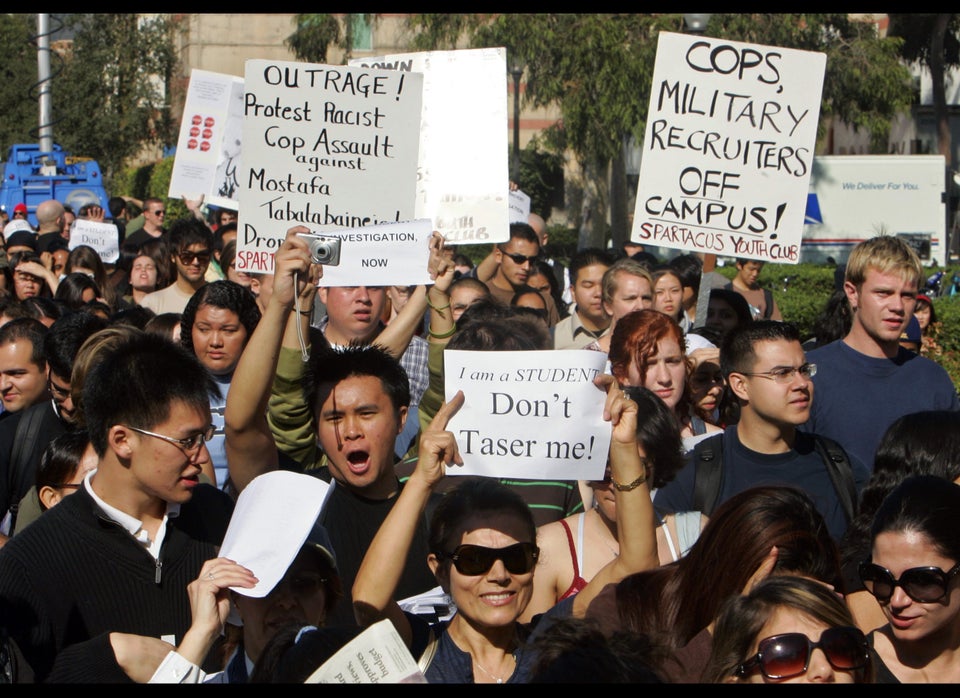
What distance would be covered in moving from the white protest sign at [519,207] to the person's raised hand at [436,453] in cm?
873

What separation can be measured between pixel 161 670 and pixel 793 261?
4899 millimetres

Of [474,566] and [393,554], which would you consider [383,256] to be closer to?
[393,554]

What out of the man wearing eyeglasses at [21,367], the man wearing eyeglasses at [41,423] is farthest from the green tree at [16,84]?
the man wearing eyeglasses at [41,423]

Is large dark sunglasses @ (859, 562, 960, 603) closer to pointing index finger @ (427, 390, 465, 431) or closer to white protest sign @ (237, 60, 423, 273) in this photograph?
pointing index finger @ (427, 390, 465, 431)

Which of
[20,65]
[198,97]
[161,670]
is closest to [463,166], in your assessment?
[198,97]

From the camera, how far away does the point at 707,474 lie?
15.7ft

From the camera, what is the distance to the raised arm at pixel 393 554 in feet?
11.7

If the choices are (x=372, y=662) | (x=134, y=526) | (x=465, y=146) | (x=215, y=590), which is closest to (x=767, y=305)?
(x=465, y=146)

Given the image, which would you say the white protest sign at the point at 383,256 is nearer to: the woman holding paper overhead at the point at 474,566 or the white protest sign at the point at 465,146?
the white protest sign at the point at 465,146

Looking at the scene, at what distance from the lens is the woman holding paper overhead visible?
344cm

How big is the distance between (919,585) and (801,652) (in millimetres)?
731

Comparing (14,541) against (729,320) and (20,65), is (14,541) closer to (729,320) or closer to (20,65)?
(729,320)

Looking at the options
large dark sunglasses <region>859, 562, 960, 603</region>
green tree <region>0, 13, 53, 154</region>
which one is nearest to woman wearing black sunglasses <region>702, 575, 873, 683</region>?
large dark sunglasses <region>859, 562, 960, 603</region>

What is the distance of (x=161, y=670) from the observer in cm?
302
